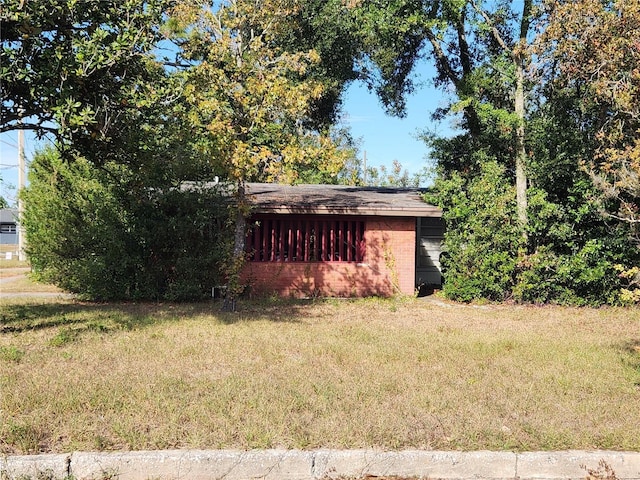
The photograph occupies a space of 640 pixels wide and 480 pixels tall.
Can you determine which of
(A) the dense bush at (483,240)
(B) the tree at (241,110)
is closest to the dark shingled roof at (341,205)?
(A) the dense bush at (483,240)

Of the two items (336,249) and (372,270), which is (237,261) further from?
(372,270)

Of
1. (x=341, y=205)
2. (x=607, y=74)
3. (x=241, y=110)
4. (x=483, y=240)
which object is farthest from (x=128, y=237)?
(x=607, y=74)

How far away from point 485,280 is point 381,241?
9.85 feet

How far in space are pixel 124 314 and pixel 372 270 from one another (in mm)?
6931

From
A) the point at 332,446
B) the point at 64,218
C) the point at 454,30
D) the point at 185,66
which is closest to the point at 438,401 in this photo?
the point at 332,446

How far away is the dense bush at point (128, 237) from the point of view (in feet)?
42.0

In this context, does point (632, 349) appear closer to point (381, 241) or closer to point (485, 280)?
point (485, 280)

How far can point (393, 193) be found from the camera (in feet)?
59.7

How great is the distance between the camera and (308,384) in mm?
5758

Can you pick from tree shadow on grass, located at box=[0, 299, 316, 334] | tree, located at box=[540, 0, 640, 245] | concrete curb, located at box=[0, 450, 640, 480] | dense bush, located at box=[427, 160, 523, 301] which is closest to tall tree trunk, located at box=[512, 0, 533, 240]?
dense bush, located at box=[427, 160, 523, 301]

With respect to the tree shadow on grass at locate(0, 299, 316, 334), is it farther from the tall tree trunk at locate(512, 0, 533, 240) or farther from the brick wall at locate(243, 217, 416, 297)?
the tall tree trunk at locate(512, 0, 533, 240)

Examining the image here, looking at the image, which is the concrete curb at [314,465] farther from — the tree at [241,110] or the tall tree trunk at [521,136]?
the tall tree trunk at [521,136]

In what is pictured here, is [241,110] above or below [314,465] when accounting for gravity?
above

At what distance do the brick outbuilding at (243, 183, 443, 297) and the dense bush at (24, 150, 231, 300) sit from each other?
1550mm
